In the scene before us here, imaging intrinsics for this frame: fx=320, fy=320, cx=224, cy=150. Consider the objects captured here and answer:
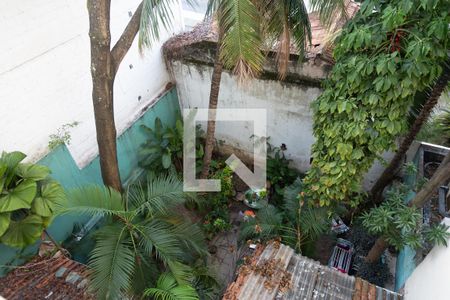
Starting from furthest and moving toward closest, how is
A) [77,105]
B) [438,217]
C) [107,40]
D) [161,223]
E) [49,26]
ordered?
1. [77,105]
2. [49,26]
3. [161,223]
4. [438,217]
5. [107,40]

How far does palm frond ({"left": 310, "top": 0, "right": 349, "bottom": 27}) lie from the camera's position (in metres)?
4.02

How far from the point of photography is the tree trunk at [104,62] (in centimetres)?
393

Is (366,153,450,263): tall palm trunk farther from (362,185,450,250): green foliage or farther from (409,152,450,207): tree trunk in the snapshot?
(362,185,450,250): green foliage

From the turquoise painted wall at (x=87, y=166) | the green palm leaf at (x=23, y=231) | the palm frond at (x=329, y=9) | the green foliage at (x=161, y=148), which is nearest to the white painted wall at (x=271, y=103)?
the turquoise painted wall at (x=87, y=166)

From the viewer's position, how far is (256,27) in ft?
12.3

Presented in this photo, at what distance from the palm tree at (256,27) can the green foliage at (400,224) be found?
2.53m

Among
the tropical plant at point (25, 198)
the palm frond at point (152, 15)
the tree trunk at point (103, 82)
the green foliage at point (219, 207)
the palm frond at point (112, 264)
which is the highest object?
the palm frond at point (152, 15)

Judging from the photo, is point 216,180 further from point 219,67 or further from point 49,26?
point 49,26

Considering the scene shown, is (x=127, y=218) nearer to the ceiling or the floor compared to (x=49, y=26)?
nearer to the floor

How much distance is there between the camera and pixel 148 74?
728 centimetres

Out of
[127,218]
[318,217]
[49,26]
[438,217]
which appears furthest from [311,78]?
[49,26]

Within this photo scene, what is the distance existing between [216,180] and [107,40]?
404 cm

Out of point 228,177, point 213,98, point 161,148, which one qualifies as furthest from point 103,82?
point 228,177

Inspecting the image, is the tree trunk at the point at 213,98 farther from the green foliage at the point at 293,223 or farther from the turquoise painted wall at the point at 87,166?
the turquoise painted wall at the point at 87,166
